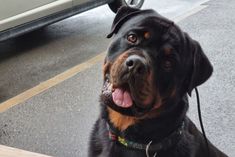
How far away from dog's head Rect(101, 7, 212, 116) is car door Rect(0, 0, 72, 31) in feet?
12.3

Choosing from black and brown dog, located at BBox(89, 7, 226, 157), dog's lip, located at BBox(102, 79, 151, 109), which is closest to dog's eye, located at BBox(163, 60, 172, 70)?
black and brown dog, located at BBox(89, 7, 226, 157)

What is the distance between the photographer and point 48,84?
5785 mm

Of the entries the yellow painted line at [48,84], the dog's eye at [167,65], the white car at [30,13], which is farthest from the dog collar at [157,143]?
the white car at [30,13]

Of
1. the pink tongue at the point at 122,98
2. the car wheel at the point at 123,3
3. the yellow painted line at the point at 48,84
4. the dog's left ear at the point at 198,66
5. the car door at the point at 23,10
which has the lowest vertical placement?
the car wheel at the point at 123,3

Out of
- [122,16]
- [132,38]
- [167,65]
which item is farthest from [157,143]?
[122,16]

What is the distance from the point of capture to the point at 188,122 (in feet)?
9.95

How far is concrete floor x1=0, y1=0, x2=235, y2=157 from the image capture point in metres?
4.63

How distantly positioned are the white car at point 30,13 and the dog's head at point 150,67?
148 inches

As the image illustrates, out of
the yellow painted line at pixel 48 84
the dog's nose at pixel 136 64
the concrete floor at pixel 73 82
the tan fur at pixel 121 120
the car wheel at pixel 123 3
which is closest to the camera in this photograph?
the dog's nose at pixel 136 64

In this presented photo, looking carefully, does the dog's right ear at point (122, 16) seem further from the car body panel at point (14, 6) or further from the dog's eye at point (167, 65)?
the car body panel at point (14, 6)

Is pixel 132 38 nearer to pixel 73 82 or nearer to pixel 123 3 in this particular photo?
pixel 73 82

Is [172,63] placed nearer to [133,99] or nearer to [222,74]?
[133,99]

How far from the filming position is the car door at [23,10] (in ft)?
20.6

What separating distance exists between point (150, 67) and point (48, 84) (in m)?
3.29
